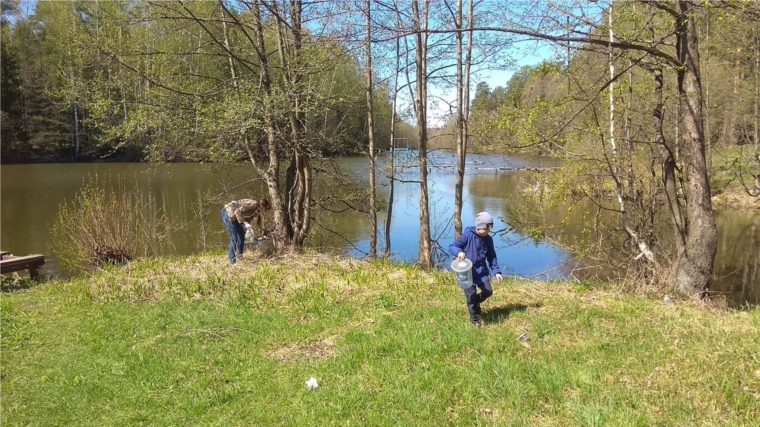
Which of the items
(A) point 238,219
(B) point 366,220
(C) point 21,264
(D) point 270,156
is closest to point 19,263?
(C) point 21,264

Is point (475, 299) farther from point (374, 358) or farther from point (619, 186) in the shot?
point (619, 186)

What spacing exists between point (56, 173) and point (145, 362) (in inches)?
1296

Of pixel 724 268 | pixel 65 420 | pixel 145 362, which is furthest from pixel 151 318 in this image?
pixel 724 268

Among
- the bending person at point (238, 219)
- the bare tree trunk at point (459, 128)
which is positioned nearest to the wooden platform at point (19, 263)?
the bending person at point (238, 219)

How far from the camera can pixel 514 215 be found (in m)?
13.2

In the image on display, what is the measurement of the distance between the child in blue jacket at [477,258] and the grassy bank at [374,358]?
26cm

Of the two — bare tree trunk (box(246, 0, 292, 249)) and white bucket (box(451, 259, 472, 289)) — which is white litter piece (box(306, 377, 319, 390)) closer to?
white bucket (box(451, 259, 472, 289))

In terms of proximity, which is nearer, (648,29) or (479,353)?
(479,353)

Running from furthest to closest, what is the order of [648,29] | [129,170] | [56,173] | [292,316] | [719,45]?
[129,170], [56,173], [719,45], [648,29], [292,316]

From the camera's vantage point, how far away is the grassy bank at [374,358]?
3.79 m

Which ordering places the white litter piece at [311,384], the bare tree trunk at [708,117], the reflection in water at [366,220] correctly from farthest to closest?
the reflection in water at [366,220] → the bare tree trunk at [708,117] → the white litter piece at [311,384]

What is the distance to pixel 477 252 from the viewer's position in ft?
17.4

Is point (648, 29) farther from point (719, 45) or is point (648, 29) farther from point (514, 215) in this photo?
point (719, 45)

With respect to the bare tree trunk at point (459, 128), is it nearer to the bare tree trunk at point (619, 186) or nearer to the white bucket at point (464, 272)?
the bare tree trunk at point (619, 186)
